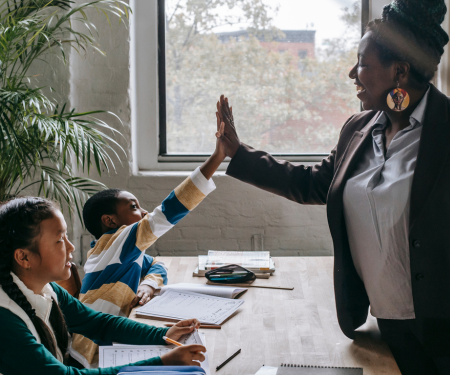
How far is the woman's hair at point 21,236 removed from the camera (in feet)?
3.79

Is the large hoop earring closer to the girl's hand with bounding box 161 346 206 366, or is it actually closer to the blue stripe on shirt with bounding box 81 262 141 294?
the girl's hand with bounding box 161 346 206 366

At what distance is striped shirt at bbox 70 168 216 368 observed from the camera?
1.62 meters

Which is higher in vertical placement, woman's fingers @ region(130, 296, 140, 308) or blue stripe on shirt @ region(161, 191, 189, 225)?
blue stripe on shirt @ region(161, 191, 189, 225)

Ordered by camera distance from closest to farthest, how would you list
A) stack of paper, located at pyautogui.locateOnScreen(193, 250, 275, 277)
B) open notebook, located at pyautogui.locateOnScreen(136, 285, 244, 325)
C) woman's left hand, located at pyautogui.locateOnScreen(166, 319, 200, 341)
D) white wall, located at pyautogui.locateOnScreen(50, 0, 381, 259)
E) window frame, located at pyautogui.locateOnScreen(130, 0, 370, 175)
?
1. woman's left hand, located at pyautogui.locateOnScreen(166, 319, 200, 341)
2. open notebook, located at pyautogui.locateOnScreen(136, 285, 244, 325)
3. stack of paper, located at pyautogui.locateOnScreen(193, 250, 275, 277)
4. white wall, located at pyautogui.locateOnScreen(50, 0, 381, 259)
5. window frame, located at pyautogui.locateOnScreen(130, 0, 370, 175)

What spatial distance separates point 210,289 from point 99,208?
62cm

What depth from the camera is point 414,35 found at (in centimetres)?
124

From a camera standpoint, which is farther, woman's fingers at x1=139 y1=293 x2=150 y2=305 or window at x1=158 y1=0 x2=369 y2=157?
window at x1=158 y1=0 x2=369 y2=157

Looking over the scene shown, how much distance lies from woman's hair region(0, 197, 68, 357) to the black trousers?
89 cm

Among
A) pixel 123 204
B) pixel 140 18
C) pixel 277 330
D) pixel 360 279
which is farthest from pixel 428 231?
pixel 140 18

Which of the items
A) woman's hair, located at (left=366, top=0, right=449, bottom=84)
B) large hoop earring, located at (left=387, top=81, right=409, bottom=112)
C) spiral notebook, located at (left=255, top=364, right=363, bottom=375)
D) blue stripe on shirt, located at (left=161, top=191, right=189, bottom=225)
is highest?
woman's hair, located at (left=366, top=0, right=449, bottom=84)

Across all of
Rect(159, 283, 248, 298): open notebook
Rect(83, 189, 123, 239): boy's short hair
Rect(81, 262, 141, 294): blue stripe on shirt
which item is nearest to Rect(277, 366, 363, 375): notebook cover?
Rect(159, 283, 248, 298): open notebook

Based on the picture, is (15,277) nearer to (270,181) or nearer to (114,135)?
(270,181)

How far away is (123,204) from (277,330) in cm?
88

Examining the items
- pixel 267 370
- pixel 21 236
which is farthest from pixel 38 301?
pixel 267 370
